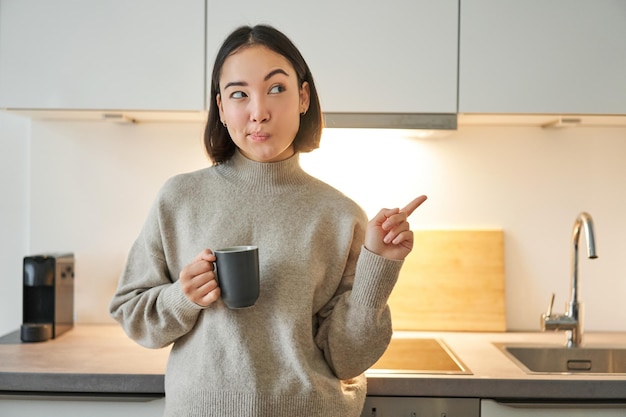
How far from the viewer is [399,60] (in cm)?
160

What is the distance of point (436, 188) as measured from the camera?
1.95 m

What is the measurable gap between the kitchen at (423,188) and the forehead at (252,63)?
78cm

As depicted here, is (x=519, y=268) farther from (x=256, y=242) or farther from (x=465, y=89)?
(x=256, y=242)

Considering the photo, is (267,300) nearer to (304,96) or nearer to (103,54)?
(304,96)

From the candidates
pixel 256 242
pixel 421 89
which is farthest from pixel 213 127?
pixel 421 89

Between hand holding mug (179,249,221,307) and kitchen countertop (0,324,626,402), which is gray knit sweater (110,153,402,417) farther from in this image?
kitchen countertop (0,324,626,402)

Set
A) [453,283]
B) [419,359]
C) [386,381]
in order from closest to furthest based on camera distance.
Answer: [386,381] → [419,359] → [453,283]

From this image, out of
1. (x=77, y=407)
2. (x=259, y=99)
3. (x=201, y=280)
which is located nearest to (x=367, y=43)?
(x=259, y=99)

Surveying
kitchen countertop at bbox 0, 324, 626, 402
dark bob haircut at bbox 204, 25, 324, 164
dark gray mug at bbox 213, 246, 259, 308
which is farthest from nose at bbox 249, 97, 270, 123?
kitchen countertop at bbox 0, 324, 626, 402

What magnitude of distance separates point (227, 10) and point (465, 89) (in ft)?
1.97

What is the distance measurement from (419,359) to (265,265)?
574mm

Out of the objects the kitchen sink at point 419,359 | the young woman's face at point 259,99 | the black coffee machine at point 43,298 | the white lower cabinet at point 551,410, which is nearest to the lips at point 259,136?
the young woman's face at point 259,99

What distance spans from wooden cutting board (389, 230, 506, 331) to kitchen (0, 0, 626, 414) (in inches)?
1.8

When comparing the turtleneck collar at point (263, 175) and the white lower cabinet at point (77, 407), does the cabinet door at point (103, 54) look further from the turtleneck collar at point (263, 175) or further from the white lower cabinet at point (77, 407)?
the white lower cabinet at point (77, 407)
